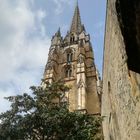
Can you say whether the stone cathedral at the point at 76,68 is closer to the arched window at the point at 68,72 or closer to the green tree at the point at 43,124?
the arched window at the point at 68,72

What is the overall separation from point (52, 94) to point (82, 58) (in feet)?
65.5

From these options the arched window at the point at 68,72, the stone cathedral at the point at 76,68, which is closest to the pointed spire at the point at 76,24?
the stone cathedral at the point at 76,68

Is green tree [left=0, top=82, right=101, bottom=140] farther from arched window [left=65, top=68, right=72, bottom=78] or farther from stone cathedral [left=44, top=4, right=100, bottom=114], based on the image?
arched window [left=65, top=68, right=72, bottom=78]

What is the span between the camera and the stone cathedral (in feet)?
87.7

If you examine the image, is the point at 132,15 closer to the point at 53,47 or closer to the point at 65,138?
the point at 65,138

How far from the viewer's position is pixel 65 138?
379 inches

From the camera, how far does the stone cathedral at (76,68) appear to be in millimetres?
26734

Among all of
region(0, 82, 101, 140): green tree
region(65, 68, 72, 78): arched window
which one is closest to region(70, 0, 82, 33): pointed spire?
region(65, 68, 72, 78): arched window

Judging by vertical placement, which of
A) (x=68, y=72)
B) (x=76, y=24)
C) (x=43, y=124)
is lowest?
(x=43, y=124)

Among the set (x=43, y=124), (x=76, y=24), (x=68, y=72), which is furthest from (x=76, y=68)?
(x=43, y=124)

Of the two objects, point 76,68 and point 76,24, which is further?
point 76,24

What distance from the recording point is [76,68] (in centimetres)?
3097

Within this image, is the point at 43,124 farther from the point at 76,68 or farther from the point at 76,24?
the point at 76,24

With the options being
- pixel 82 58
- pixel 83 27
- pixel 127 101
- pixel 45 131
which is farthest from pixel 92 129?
pixel 83 27
